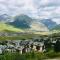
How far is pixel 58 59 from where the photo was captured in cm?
4488

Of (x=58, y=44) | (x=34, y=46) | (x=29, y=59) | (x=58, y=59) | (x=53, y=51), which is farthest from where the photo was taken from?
(x=34, y=46)

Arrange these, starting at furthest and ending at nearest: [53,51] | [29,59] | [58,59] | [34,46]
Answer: [34,46]
[53,51]
[58,59]
[29,59]

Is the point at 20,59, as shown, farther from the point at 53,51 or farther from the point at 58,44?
the point at 58,44

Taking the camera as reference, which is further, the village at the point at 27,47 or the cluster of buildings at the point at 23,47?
the village at the point at 27,47

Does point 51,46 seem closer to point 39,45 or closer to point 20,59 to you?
point 39,45

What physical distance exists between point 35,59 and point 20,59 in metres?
6.21

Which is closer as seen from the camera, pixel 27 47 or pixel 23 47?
pixel 23 47

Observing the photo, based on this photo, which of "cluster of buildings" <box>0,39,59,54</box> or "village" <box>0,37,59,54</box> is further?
"village" <box>0,37,59,54</box>

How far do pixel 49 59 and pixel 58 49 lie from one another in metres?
11.3

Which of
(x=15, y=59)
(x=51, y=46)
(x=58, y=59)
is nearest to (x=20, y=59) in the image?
(x=15, y=59)

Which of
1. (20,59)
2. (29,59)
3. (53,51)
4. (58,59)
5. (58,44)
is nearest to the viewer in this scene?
(20,59)

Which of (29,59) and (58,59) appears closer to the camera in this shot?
(29,59)

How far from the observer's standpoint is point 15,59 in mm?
37156

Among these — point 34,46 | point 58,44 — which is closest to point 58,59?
point 58,44
